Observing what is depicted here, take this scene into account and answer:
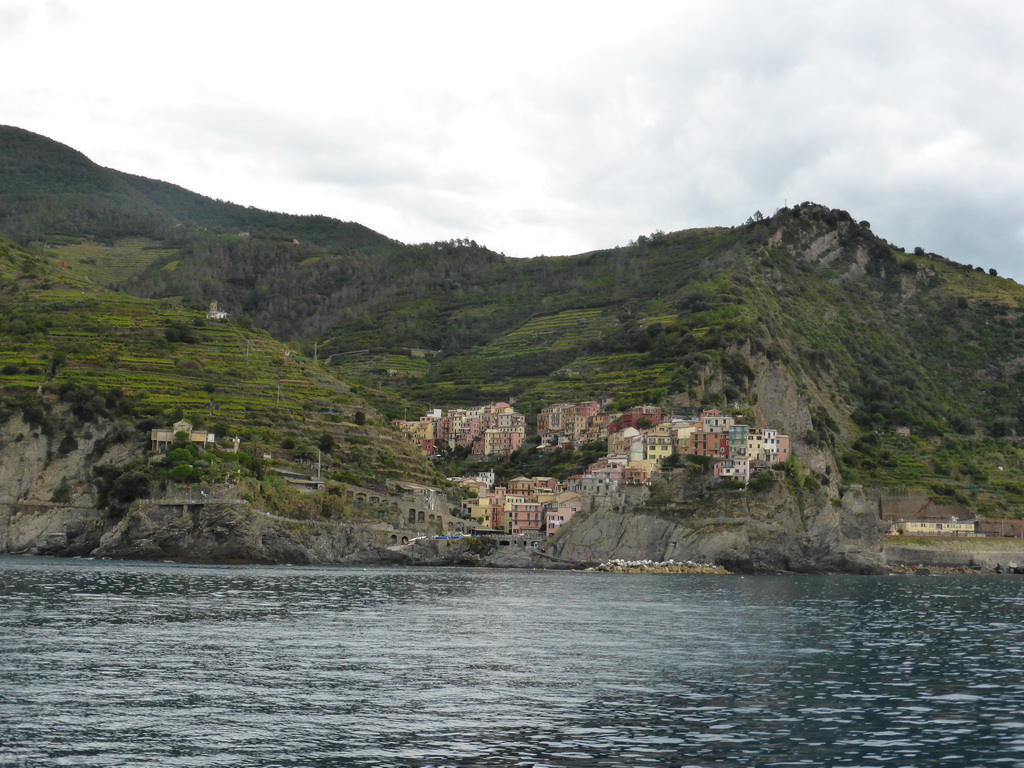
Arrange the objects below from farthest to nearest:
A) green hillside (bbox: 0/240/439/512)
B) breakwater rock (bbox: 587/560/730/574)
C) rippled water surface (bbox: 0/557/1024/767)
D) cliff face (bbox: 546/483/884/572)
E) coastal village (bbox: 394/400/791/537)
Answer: coastal village (bbox: 394/400/791/537) → cliff face (bbox: 546/483/884/572) → green hillside (bbox: 0/240/439/512) → breakwater rock (bbox: 587/560/730/574) → rippled water surface (bbox: 0/557/1024/767)

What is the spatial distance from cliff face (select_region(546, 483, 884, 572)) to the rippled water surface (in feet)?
162

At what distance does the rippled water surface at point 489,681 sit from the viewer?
27.7m

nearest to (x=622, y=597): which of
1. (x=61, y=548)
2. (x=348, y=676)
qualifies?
(x=348, y=676)

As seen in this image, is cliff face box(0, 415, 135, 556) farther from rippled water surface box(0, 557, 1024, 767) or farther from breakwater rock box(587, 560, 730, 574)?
breakwater rock box(587, 560, 730, 574)

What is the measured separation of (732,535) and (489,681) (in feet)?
287

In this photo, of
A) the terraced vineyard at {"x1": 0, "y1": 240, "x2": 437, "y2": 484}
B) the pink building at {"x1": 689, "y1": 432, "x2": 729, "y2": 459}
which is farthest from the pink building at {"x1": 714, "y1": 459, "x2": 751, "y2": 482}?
the terraced vineyard at {"x1": 0, "y1": 240, "x2": 437, "y2": 484}

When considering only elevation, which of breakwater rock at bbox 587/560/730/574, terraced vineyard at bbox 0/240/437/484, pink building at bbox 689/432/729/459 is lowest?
breakwater rock at bbox 587/560/730/574

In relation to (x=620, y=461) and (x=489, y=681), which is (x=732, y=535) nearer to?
(x=620, y=461)

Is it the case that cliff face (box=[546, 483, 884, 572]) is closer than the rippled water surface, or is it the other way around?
the rippled water surface

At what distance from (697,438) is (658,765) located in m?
113

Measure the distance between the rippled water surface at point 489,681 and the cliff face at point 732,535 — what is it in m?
49.4

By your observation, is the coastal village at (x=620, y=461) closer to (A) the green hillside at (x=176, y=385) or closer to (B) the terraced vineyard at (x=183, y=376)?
(A) the green hillside at (x=176, y=385)

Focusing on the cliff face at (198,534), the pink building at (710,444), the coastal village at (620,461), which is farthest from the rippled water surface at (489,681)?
the pink building at (710,444)

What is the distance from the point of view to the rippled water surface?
27734 mm
